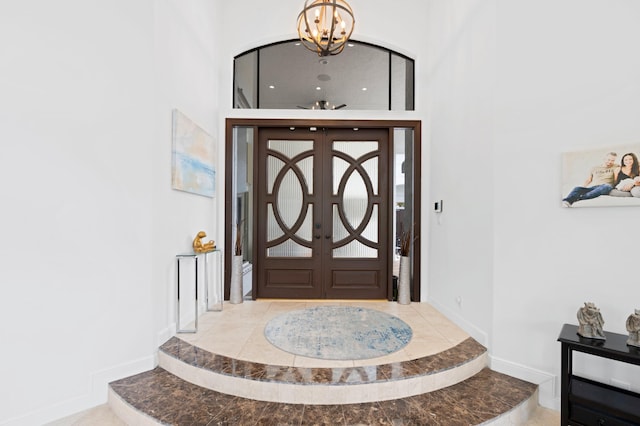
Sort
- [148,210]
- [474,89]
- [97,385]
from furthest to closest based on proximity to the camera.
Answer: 1. [474,89]
2. [148,210]
3. [97,385]

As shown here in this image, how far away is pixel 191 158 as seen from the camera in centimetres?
339

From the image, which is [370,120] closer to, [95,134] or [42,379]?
[95,134]

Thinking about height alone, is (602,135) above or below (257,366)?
above

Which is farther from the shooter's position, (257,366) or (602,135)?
(257,366)

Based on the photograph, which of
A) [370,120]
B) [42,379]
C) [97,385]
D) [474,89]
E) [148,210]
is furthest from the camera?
[370,120]

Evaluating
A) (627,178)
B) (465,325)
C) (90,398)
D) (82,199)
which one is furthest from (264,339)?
(627,178)

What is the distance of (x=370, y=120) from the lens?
4.33m

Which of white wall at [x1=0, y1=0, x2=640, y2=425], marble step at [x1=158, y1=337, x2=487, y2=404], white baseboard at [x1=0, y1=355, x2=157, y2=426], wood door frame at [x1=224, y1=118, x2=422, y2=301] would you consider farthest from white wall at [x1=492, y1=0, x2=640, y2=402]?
white baseboard at [x1=0, y1=355, x2=157, y2=426]

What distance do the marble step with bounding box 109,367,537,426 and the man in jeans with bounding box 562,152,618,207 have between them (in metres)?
1.50

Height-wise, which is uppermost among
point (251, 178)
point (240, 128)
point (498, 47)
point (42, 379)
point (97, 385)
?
point (498, 47)

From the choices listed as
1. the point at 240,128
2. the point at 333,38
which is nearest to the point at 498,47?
the point at 333,38

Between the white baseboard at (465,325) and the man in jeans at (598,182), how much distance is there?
1.36 meters

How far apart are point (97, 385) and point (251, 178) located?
2.82 m

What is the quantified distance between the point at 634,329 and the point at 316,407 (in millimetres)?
2074
